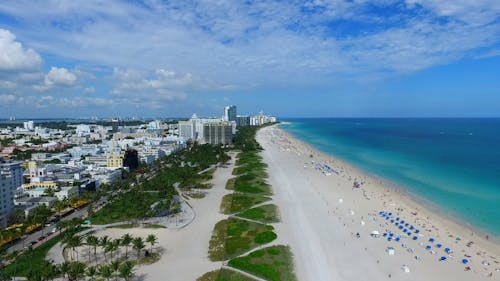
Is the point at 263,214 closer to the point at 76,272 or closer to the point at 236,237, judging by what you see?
the point at 236,237

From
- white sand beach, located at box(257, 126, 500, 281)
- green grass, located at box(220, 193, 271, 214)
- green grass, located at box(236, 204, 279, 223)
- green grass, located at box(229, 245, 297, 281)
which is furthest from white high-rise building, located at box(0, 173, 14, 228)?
white sand beach, located at box(257, 126, 500, 281)

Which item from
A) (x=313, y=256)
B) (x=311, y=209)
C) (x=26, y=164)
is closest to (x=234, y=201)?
(x=311, y=209)

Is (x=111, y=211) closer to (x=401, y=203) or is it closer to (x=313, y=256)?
(x=313, y=256)

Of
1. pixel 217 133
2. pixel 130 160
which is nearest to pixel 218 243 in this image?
pixel 130 160

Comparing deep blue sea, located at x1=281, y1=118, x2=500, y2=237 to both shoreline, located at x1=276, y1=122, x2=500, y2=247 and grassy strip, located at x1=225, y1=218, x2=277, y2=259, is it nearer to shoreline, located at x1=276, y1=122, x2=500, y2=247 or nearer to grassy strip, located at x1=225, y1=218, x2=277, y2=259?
shoreline, located at x1=276, y1=122, x2=500, y2=247

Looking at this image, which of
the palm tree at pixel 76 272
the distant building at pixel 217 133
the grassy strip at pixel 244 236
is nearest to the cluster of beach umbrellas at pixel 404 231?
the grassy strip at pixel 244 236
